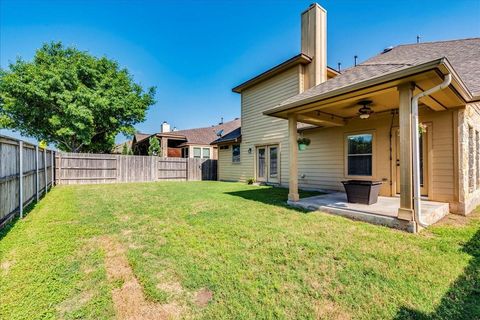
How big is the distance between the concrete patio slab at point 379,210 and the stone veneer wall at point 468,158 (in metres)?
0.54

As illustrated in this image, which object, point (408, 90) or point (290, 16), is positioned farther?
point (290, 16)

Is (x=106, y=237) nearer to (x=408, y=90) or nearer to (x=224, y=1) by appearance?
(x=408, y=90)

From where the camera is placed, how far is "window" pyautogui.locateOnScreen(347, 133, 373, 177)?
7.02 metres

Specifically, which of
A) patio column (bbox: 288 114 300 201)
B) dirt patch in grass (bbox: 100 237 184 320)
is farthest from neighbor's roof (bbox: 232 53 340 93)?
dirt patch in grass (bbox: 100 237 184 320)

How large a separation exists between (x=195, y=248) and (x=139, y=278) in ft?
2.89

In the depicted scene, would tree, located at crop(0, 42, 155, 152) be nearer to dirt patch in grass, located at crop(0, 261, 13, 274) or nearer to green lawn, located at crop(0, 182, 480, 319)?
green lawn, located at crop(0, 182, 480, 319)

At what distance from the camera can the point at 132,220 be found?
4.81 meters

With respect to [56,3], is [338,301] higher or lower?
lower

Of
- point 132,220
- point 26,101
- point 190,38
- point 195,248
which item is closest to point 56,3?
point 190,38

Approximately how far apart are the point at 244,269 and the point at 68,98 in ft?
57.9

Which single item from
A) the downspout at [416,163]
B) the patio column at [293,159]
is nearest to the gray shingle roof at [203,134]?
the patio column at [293,159]

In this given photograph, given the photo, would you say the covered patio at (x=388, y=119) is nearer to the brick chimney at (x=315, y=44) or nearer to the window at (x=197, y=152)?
the brick chimney at (x=315, y=44)

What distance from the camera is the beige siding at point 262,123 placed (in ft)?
32.9

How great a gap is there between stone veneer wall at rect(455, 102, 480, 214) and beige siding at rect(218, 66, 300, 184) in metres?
5.54
